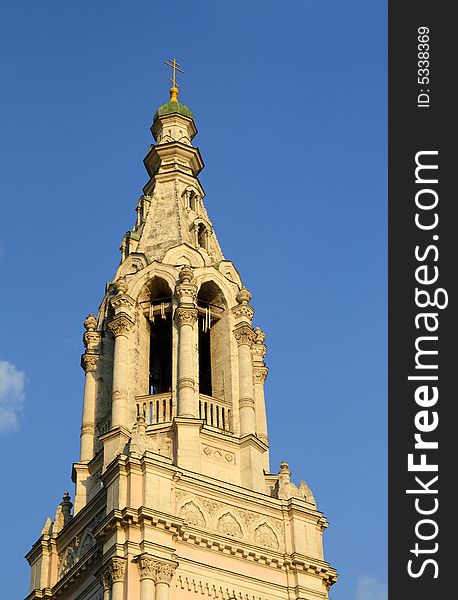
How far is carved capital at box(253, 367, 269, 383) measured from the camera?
3722cm

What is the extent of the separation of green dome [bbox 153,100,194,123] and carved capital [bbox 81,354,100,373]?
10.5 metres

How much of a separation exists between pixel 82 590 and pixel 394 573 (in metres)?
11.5

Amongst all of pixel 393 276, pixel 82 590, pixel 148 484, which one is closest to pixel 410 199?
pixel 393 276

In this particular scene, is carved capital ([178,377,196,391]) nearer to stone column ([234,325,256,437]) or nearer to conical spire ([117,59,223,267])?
stone column ([234,325,256,437])

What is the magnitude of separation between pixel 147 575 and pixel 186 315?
899cm

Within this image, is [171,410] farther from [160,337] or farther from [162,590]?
[162,590]

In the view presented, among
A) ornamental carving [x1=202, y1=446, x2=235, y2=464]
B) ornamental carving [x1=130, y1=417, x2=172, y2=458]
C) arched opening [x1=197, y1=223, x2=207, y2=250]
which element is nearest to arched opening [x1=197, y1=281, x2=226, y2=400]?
arched opening [x1=197, y1=223, x2=207, y2=250]

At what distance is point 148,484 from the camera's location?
100 ft

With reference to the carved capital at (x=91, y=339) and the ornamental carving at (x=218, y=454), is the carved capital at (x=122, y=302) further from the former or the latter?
the ornamental carving at (x=218, y=454)

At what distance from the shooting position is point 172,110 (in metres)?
43.9

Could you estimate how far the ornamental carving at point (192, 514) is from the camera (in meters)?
31.2

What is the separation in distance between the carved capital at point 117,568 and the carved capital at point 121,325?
835cm

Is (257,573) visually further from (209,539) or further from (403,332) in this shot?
(403,332)

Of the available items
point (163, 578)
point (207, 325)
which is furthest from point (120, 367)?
point (163, 578)
